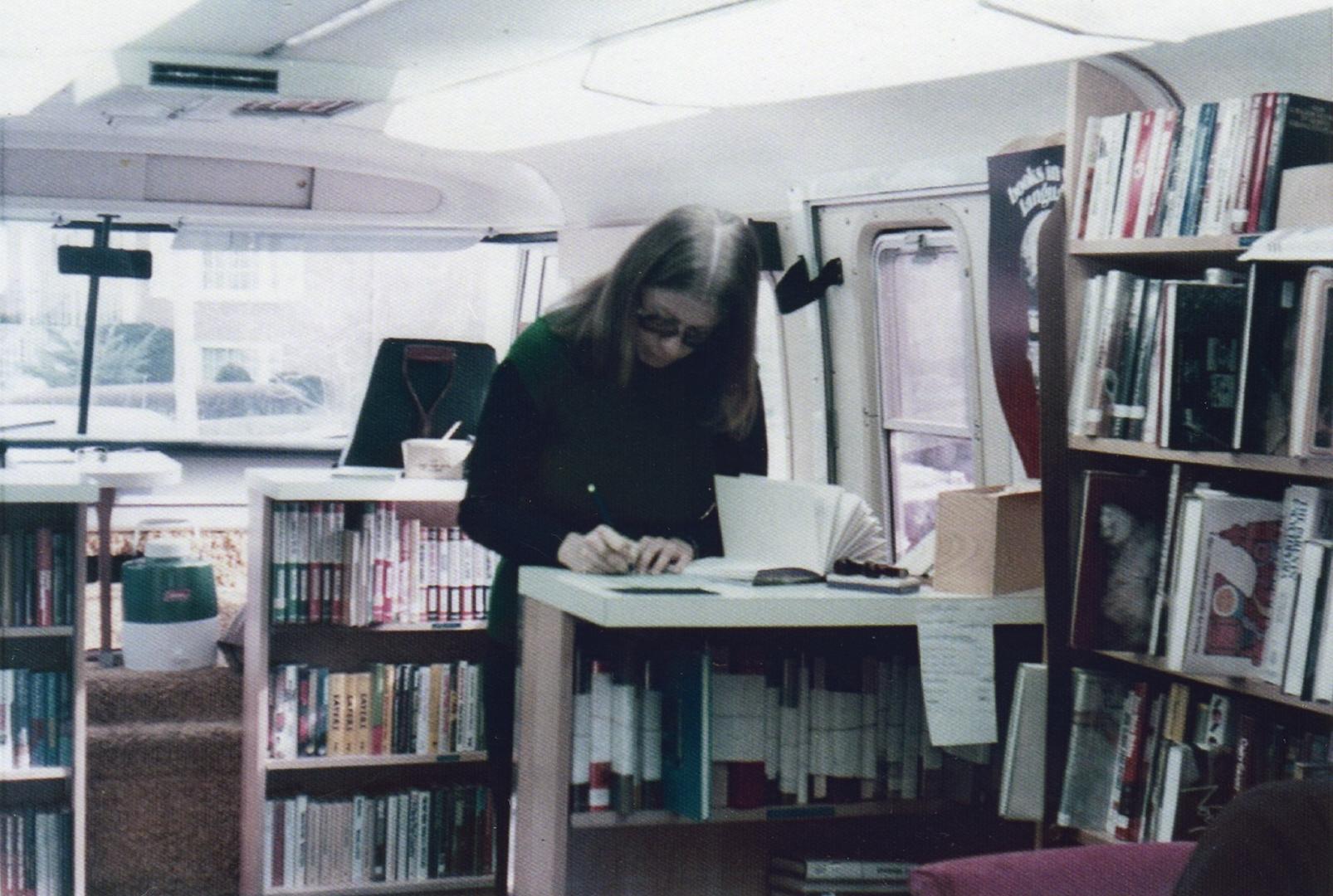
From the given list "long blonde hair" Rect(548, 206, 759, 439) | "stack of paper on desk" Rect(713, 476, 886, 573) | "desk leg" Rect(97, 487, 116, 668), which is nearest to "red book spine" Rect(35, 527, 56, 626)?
"desk leg" Rect(97, 487, 116, 668)

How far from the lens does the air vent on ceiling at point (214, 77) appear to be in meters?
4.36

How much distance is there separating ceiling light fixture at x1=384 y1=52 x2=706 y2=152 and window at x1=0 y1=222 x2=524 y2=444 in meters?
2.57

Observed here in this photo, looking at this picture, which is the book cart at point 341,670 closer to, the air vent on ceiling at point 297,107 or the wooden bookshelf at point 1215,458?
the air vent on ceiling at point 297,107

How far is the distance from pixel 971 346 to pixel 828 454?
89 cm

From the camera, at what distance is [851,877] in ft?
9.80

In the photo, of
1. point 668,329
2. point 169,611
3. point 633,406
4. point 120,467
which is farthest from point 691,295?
point 120,467

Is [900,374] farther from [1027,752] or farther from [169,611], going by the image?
[169,611]

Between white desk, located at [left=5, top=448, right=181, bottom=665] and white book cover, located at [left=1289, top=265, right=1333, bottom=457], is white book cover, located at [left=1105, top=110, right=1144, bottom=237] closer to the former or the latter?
white book cover, located at [left=1289, top=265, right=1333, bottom=457]

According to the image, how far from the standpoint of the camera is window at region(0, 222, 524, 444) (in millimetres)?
8750

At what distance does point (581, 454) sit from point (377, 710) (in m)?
2.15

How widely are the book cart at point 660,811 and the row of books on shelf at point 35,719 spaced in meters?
2.24

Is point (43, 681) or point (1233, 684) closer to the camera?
point (1233, 684)

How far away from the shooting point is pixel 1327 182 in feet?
8.27

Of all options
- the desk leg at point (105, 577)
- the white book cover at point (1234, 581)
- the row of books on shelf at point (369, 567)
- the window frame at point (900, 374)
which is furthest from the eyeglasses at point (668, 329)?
the desk leg at point (105, 577)
